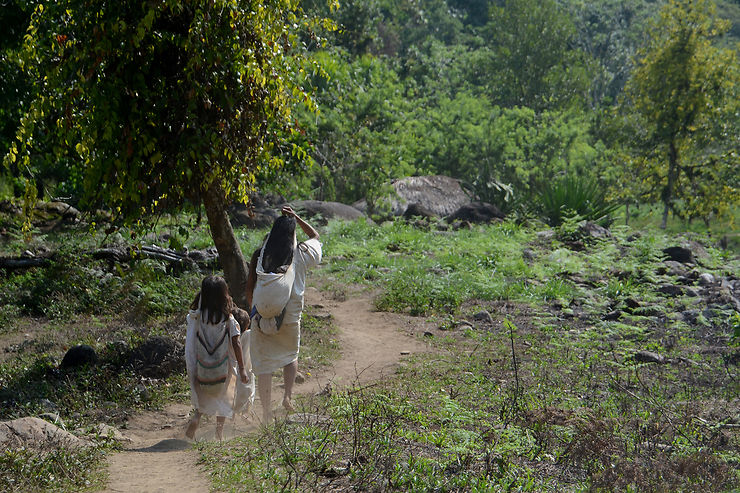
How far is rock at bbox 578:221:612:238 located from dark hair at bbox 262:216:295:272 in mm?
10024

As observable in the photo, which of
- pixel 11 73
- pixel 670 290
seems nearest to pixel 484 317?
pixel 670 290

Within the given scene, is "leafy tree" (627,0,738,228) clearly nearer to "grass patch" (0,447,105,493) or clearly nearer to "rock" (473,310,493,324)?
"rock" (473,310,493,324)

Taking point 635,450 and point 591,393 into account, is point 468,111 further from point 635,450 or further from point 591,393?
point 635,450

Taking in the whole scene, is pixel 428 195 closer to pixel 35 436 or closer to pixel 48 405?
pixel 48 405

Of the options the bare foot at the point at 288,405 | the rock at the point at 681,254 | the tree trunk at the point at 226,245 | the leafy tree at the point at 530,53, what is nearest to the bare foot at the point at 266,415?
the bare foot at the point at 288,405

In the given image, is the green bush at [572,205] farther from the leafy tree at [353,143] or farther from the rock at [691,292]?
the rock at [691,292]

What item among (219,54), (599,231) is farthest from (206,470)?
(599,231)

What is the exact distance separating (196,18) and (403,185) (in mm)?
13697

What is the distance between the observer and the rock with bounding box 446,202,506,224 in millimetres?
17531

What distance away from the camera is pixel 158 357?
290 inches

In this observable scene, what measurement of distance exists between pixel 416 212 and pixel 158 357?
11.3 meters

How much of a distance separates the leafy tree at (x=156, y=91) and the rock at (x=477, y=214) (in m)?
10.8

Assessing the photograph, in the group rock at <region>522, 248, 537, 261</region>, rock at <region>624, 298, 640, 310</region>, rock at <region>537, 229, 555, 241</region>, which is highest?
rock at <region>624, 298, 640, 310</region>

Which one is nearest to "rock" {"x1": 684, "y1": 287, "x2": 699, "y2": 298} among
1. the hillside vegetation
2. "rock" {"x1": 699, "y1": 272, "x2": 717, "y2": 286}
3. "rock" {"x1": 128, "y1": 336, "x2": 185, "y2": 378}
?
the hillside vegetation
